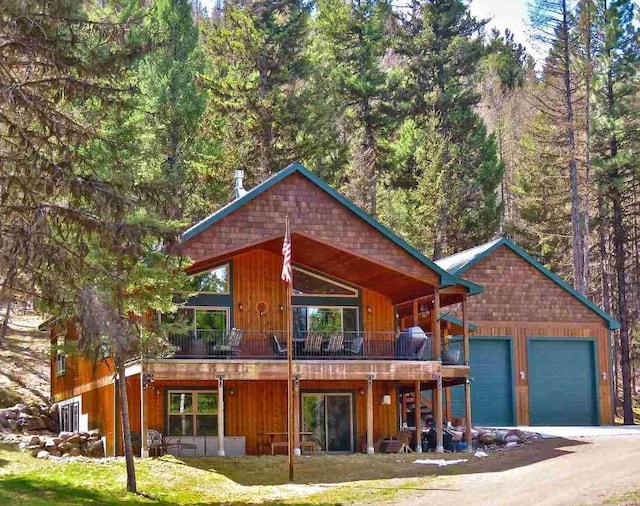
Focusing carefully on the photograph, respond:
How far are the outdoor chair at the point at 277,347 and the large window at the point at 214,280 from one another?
1.85 m

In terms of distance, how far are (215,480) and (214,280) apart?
718cm

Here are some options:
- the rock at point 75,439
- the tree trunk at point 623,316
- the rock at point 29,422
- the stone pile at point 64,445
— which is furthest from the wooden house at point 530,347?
the rock at point 29,422

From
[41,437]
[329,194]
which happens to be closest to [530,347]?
[329,194]

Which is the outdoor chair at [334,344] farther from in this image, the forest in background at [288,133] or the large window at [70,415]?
the large window at [70,415]

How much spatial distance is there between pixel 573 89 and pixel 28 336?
24.5 m

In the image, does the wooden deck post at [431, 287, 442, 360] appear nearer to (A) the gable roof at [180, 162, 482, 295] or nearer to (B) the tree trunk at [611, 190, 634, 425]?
(A) the gable roof at [180, 162, 482, 295]

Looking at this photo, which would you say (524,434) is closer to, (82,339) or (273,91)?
(82,339)

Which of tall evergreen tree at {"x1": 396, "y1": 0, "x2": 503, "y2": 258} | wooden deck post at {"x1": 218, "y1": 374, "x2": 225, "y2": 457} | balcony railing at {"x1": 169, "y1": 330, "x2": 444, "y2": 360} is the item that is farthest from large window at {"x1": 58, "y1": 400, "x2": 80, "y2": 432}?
tall evergreen tree at {"x1": 396, "y1": 0, "x2": 503, "y2": 258}

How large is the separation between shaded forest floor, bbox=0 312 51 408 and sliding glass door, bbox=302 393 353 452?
11.7m

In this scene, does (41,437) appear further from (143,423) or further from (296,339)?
(296,339)

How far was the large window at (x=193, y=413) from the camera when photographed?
23.9m

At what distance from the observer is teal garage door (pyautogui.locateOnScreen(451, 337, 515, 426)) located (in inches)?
1170

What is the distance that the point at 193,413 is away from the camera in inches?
950

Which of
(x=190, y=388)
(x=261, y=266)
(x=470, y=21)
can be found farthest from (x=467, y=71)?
(x=190, y=388)
